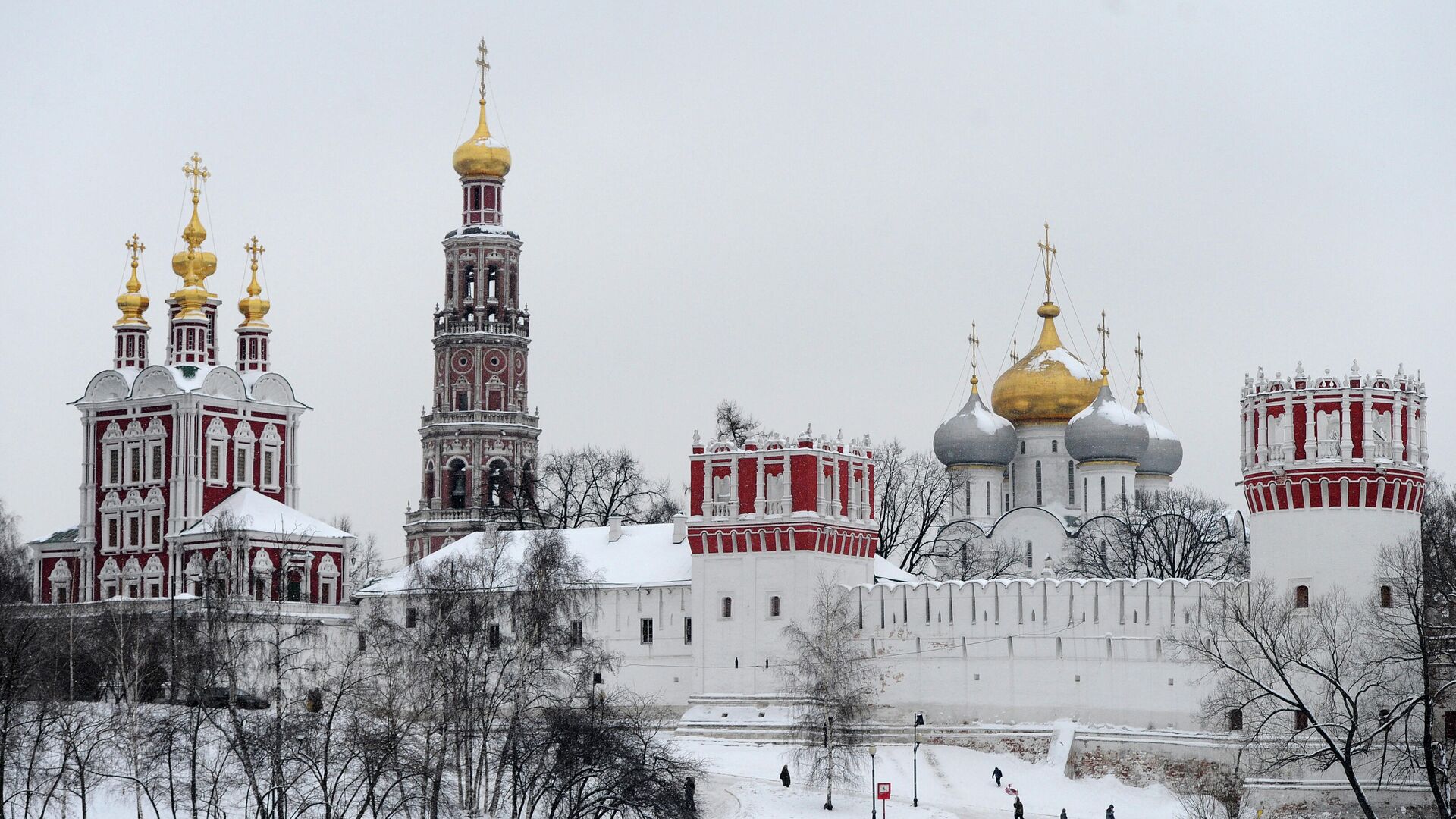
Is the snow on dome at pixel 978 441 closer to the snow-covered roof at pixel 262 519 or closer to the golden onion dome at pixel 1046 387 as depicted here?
the golden onion dome at pixel 1046 387

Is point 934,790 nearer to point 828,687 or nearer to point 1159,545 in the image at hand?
point 828,687

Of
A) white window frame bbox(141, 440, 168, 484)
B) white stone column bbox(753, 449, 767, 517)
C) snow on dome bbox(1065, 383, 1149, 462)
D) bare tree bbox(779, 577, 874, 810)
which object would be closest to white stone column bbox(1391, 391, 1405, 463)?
bare tree bbox(779, 577, 874, 810)

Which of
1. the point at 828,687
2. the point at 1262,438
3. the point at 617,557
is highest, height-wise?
the point at 1262,438

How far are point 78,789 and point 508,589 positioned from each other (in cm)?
1228

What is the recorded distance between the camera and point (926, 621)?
62688 mm

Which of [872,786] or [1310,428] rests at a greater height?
[1310,428]

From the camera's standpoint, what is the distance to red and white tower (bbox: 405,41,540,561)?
84.2 m

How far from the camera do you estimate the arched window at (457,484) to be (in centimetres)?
8456

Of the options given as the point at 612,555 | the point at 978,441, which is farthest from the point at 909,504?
the point at 612,555

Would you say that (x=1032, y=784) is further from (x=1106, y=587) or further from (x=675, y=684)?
(x=675, y=684)

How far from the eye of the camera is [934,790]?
5750 cm

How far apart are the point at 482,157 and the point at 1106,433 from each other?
63.3ft

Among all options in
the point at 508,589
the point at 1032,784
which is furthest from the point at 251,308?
Answer: the point at 1032,784

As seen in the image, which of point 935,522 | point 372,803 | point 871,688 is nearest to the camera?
point 372,803
